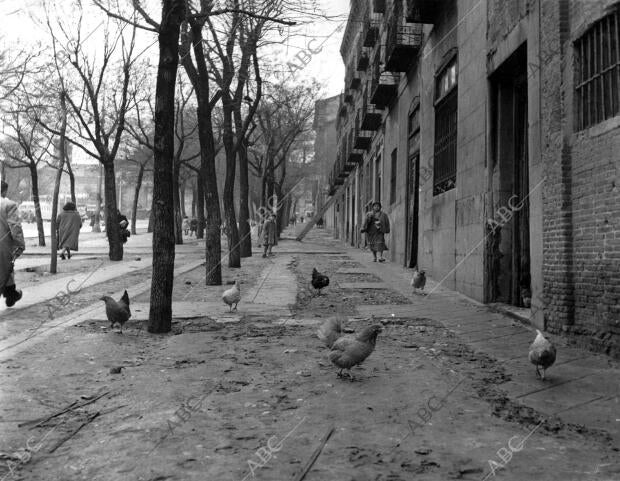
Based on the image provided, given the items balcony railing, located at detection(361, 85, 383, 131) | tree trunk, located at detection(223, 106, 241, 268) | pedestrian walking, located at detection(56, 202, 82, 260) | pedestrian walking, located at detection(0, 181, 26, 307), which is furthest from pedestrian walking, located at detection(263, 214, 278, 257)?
pedestrian walking, located at detection(0, 181, 26, 307)

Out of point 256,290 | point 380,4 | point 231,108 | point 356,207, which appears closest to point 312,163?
point 356,207

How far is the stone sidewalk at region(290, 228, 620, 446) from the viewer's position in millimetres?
4020

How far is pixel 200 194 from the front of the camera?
107 ft

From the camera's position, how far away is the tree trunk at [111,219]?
56.7 ft

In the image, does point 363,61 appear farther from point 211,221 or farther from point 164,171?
point 164,171

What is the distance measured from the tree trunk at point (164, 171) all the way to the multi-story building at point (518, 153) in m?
4.18

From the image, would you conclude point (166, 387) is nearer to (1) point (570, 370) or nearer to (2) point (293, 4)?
(1) point (570, 370)

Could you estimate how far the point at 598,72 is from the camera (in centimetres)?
591

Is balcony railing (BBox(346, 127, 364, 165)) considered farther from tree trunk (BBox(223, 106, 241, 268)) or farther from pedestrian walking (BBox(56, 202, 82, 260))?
pedestrian walking (BBox(56, 202, 82, 260))

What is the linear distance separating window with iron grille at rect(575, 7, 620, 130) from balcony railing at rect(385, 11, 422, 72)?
9.34m

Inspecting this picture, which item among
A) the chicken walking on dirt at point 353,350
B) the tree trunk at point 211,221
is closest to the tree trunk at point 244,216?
the tree trunk at point 211,221

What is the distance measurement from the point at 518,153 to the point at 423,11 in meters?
5.52

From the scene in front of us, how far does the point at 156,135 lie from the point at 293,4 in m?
2.77

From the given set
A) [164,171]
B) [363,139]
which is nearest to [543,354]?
[164,171]
